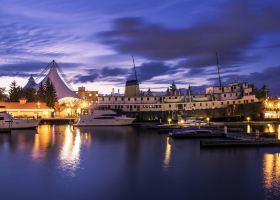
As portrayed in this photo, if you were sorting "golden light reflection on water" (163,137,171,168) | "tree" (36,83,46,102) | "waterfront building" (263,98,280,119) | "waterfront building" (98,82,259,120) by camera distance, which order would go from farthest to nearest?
"tree" (36,83,46,102)
"waterfront building" (98,82,259,120)
"waterfront building" (263,98,280,119)
"golden light reflection on water" (163,137,171,168)

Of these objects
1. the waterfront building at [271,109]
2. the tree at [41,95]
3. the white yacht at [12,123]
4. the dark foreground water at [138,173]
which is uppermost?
the tree at [41,95]

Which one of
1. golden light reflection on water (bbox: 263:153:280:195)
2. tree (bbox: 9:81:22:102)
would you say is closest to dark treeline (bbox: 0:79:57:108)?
tree (bbox: 9:81:22:102)

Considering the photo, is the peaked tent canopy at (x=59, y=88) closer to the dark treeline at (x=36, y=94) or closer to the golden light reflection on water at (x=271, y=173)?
the dark treeline at (x=36, y=94)

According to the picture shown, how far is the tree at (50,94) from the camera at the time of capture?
12031 centimetres

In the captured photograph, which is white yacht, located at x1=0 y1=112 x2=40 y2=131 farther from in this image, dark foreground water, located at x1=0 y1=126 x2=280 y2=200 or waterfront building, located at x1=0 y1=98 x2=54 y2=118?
waterfront building, located at x1=0 y1=98 x2=54 y2=118

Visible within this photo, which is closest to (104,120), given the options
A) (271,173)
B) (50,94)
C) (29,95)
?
(50,94)

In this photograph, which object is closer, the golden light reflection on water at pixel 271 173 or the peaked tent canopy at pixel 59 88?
the golden light reflection on water at pixel 271 173

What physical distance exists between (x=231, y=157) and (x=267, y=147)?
23.8 feet

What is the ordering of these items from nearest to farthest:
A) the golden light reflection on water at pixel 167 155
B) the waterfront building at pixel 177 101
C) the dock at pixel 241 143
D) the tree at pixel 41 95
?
the golden light reflection on water at pixel 167 155, the dock at pixel 241 143, the waterfront building at pixel 177 101, the tree at pixel 41 95

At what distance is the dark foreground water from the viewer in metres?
22.9

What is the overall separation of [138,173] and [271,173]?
855cm

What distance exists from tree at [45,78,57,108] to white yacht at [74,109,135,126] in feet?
124

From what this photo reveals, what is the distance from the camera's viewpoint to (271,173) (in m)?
27.7

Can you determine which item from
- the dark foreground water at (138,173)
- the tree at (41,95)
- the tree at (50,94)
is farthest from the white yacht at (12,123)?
the tree at (41,95)
